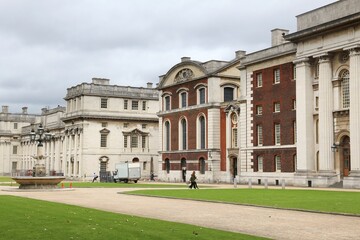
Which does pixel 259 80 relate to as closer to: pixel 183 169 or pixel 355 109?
pixel 355 109

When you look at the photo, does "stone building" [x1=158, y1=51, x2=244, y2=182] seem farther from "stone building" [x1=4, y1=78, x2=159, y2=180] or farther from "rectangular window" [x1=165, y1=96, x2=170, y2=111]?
"stone building" [x1=4, y1=78, x2=159, y2=180]

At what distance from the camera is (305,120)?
49.2 metres

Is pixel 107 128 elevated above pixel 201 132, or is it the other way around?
pixel 107 128

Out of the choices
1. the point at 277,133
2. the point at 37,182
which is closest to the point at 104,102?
the point at 277,133

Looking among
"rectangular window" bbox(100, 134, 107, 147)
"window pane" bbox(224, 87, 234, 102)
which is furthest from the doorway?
"rectangular window" bbox(100, 134, 107, 147)

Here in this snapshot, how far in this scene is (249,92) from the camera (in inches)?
2308

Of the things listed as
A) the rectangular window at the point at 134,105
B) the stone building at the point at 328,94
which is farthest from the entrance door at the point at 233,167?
the rectangular window at the point at 134,105

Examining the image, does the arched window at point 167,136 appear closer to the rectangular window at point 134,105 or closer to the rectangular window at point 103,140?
the rectangular window at point 103,140

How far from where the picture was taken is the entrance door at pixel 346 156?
46.3 metres

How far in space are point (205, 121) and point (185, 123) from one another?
514 centimetres

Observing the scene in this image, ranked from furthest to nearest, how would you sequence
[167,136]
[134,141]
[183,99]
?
[134,141] < [167,136] < [183,99]

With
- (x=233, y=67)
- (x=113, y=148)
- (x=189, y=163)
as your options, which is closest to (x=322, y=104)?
(x=233, y=67)

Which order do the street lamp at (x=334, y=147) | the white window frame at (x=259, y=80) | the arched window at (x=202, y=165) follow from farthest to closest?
the arched window at (x=202, y=165) < the white window frame at (x=259, y=80) < the street lamp at (x=334, y=147)

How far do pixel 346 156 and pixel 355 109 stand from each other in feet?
15.1
